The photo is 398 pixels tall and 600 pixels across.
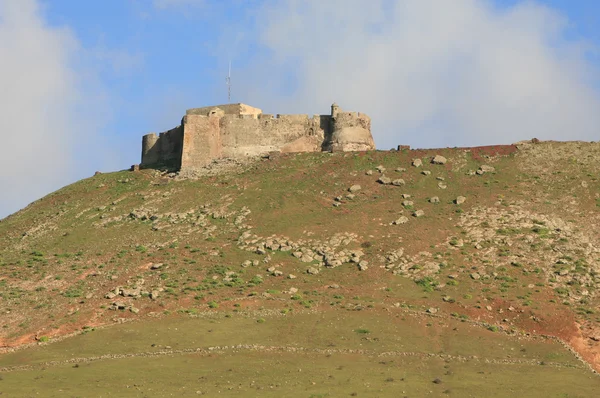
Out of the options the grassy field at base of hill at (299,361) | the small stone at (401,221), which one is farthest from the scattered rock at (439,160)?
the grassy field at base of hill at (299,361)

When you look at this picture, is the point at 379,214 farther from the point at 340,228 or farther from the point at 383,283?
the point at 383,283

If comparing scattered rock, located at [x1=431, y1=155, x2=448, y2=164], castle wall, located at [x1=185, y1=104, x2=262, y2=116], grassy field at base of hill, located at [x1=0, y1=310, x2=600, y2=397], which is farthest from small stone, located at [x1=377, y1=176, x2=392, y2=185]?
grassy field at base of hill, located at [x1=0, y1=310, x2=600, y2=397]

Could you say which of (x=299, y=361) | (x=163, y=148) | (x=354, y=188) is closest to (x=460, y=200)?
(x=354, y=188)

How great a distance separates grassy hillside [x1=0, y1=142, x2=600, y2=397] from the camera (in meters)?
43.8

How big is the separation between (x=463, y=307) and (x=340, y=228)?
42.4ft

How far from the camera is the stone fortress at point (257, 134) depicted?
250 feet

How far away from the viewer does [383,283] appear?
57.0m

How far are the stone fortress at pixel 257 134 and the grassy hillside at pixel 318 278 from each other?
Answer: 7.39 feet

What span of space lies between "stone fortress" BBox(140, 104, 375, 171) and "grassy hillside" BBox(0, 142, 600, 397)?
7.39 feet

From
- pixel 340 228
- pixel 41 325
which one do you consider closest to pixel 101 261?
pixel 41 325

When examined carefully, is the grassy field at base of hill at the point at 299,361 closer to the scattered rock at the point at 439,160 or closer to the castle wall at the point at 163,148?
the scattered rock at the point at 439,160

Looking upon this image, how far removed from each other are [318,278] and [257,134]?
22.5 meters

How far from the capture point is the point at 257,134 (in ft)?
252

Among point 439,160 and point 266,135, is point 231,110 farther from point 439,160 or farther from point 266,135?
point 439,160
